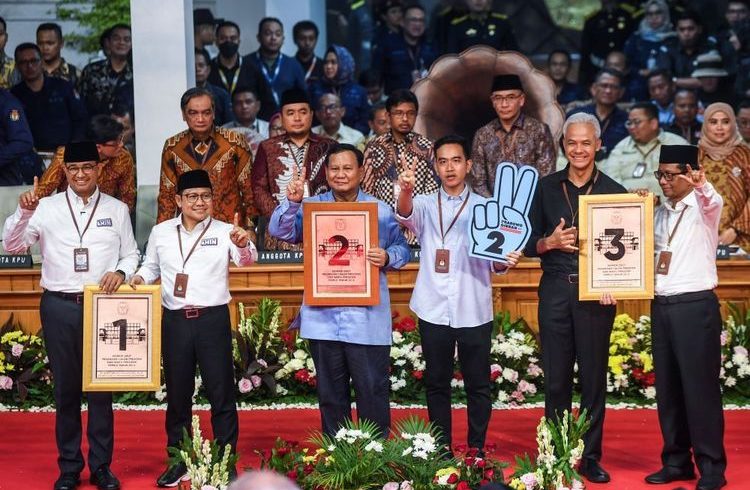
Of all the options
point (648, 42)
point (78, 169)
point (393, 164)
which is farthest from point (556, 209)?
point (648, 42)

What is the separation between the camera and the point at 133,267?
5.62 meters

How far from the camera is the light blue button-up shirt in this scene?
17.9ft

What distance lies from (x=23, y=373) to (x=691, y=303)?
13.4 feet

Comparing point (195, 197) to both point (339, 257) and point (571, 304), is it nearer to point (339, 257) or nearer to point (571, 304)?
point (339, 257)

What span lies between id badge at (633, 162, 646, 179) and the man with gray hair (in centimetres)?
406

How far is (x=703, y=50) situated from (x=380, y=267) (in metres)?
6.96

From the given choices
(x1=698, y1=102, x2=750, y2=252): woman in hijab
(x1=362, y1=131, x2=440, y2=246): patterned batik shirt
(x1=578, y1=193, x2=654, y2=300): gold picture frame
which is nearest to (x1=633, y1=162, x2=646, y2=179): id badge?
Result: (x1=698, y1=102, x2=750, y2=252): woman in hijab

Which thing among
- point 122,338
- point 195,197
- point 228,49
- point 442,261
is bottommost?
point 122,338

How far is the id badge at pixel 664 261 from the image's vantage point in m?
5.32

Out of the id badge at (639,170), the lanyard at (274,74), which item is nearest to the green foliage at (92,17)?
the lanyard at (274,74)

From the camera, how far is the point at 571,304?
18.0 ft

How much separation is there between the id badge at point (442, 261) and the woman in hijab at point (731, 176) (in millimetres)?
2783

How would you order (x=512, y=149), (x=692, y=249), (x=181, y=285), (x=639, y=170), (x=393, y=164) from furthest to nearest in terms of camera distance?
(x=639, y=170), (x=512, y=149), (x=393, y=164), (x=181, y=285), (x=692, y=249)

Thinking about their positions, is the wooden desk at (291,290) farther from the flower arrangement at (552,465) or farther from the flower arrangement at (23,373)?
the flower arrangement at (552,465)
